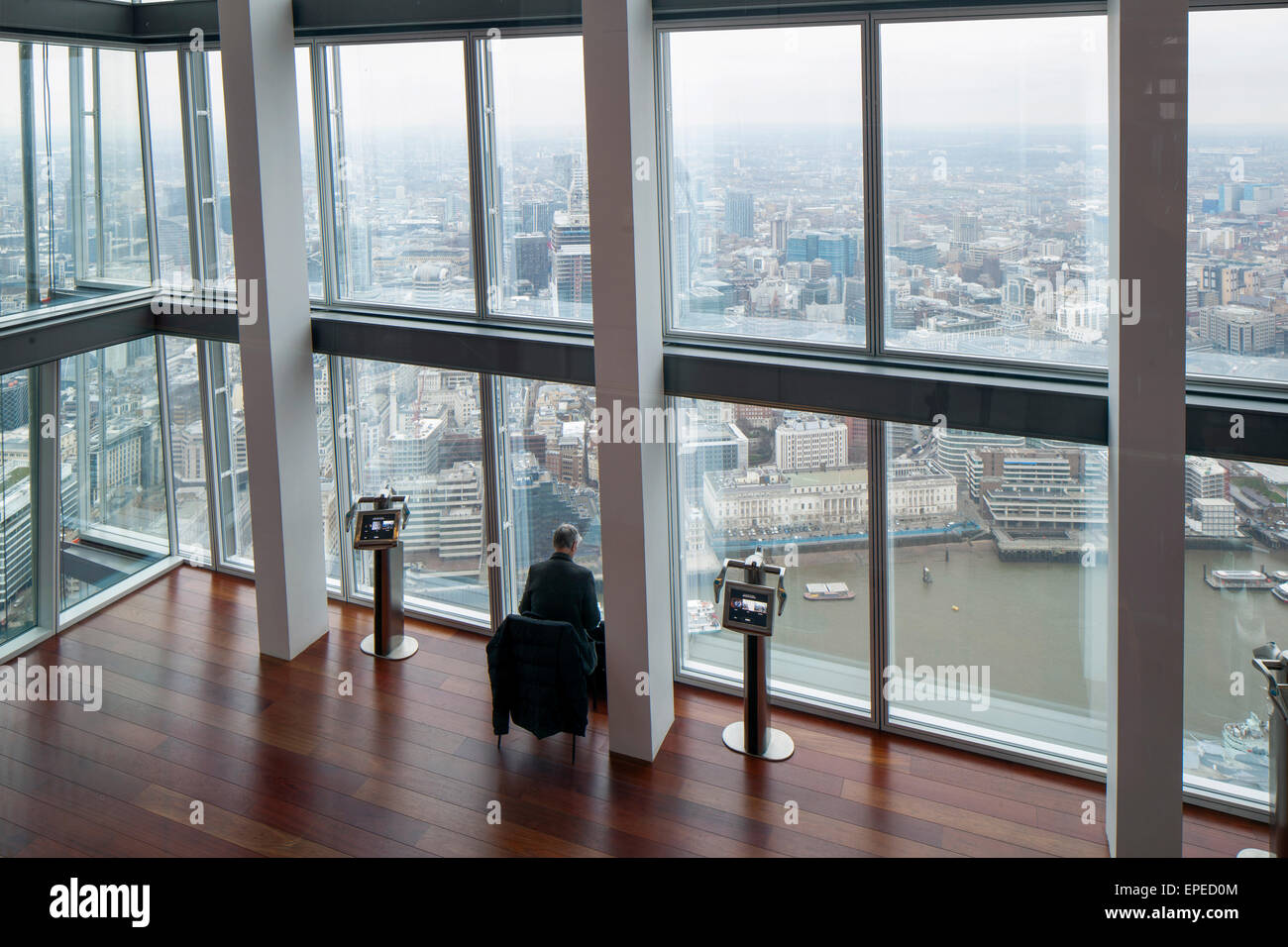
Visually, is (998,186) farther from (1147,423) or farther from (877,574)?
(877,574)

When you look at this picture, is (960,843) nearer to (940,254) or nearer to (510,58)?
(940,254)

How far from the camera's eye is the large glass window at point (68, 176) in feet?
21.7

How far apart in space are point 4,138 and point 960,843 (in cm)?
731

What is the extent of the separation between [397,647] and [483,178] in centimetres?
323

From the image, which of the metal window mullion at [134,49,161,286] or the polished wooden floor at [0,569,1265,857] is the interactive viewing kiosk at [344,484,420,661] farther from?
the metal window mullion at [134,49,161,286]

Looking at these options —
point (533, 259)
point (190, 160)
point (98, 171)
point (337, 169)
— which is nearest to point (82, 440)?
point (98, 171)

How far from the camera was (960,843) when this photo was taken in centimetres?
479

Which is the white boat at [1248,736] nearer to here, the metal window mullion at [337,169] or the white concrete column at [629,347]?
the white concrete column at [629,347]

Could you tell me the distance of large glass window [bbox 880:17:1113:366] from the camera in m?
4.79

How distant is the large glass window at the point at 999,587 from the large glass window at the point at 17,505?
5873 millimetres

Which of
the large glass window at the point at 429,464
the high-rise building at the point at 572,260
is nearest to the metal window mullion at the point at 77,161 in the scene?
the large glass window at the point at 429,464

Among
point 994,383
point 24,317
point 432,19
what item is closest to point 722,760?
point 994,383

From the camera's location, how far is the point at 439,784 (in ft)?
17.5

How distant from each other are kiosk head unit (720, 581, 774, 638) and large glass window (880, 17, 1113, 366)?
1.59 m
